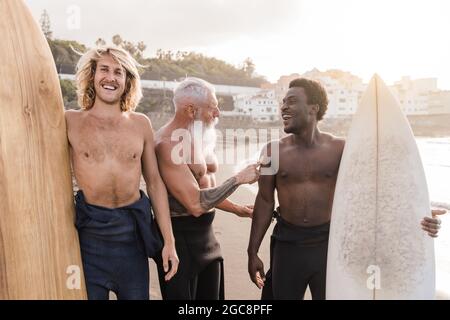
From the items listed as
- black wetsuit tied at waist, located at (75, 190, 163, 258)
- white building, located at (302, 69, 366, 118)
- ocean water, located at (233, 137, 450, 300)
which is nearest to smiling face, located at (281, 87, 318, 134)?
black wetsuit tied at waist, located at (75, 190, 163, 258)

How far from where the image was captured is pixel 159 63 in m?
59.5

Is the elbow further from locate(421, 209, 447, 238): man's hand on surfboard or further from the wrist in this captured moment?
locate(421, 209, 447, 238): man's hand on surfboard

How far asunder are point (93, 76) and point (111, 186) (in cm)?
65

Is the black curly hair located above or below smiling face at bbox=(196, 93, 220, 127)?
above

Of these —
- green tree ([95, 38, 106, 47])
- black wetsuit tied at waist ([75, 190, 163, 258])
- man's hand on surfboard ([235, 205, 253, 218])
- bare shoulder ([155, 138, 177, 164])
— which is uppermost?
green tree ([95, 38, 106, 47])

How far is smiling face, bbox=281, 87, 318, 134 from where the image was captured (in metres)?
2.82

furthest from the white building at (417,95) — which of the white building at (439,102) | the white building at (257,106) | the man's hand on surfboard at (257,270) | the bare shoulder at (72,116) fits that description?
the bare shoulder at (72,116)

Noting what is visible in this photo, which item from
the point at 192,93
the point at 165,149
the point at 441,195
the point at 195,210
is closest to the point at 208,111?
the point at 192,93

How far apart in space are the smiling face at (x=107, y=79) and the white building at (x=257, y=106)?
54.4 meters

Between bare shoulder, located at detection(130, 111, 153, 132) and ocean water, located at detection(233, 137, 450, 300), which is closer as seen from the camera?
bare shoulder, located at detection(130, 111, 153, 132)

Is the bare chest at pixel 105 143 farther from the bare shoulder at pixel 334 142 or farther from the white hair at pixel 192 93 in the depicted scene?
the bare shoulder at pixel 334 142

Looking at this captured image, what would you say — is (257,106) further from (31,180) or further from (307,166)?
(31,180)

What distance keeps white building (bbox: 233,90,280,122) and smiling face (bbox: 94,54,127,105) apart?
179 ft

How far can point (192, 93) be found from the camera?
9.25 feet
